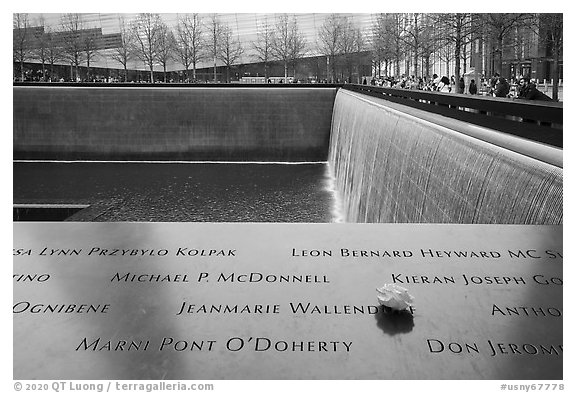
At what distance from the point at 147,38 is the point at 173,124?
23185 millimetres

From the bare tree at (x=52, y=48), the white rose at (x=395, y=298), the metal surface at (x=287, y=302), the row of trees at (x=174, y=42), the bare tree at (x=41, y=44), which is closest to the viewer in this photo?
the metal surface at (x=287, y=302)

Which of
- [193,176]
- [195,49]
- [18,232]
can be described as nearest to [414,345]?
[18,232]

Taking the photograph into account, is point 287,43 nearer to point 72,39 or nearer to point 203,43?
point 203,43

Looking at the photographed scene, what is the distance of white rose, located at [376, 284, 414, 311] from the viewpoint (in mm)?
2254

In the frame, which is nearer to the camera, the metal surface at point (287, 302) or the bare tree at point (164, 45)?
the metal surface at point (287, 302)

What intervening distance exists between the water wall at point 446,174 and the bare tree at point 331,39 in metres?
31.4

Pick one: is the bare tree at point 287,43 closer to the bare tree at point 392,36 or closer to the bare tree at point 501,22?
the bare tree at point 392,36

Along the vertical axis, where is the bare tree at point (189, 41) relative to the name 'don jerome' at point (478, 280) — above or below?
above

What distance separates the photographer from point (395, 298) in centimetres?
226

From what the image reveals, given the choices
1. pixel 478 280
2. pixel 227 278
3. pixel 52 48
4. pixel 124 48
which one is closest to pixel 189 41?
pixel 124 48

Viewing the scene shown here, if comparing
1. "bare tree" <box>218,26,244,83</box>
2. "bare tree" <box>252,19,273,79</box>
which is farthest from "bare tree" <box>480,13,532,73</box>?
"bare tree" <box>218,26,244,83</box>

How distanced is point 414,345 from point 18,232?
2.06 metres

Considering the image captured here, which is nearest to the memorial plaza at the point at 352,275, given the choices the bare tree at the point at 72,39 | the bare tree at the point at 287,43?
the bare tree at the point at 72,39

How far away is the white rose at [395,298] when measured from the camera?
2254 millimetres
